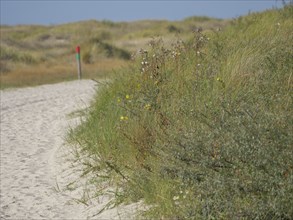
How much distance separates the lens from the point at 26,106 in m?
14.3

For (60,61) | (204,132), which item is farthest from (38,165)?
(60,61)

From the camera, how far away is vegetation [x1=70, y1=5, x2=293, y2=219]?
13.7 ft

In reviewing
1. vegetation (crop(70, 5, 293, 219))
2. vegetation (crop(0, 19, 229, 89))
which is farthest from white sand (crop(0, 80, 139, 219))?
vegetation (crop(0, 19, 229, 89))

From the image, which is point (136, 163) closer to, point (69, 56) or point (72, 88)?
point (72, 88)

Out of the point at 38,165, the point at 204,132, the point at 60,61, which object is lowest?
the point at 60,61

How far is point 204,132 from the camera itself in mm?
4793

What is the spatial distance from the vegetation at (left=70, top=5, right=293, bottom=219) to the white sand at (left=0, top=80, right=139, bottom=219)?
1.25ft

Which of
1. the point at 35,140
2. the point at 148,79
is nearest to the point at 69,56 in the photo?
the point at 35,140

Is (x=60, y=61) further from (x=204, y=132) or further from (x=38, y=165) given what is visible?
(x=204, y=132)

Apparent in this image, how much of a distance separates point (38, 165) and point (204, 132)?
421 centimetres

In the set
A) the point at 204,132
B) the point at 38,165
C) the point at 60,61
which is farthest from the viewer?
the point at 60,61

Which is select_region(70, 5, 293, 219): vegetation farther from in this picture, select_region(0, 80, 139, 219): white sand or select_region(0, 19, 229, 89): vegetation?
select_region(0, 19, 229, 89): vegetation

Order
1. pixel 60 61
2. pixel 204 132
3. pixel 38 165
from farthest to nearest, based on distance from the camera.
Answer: pixel 60 61, pixel 38 165, pixel 204 132

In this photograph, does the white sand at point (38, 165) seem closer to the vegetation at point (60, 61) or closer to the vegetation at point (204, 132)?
the vegetation at point (204, 132)
